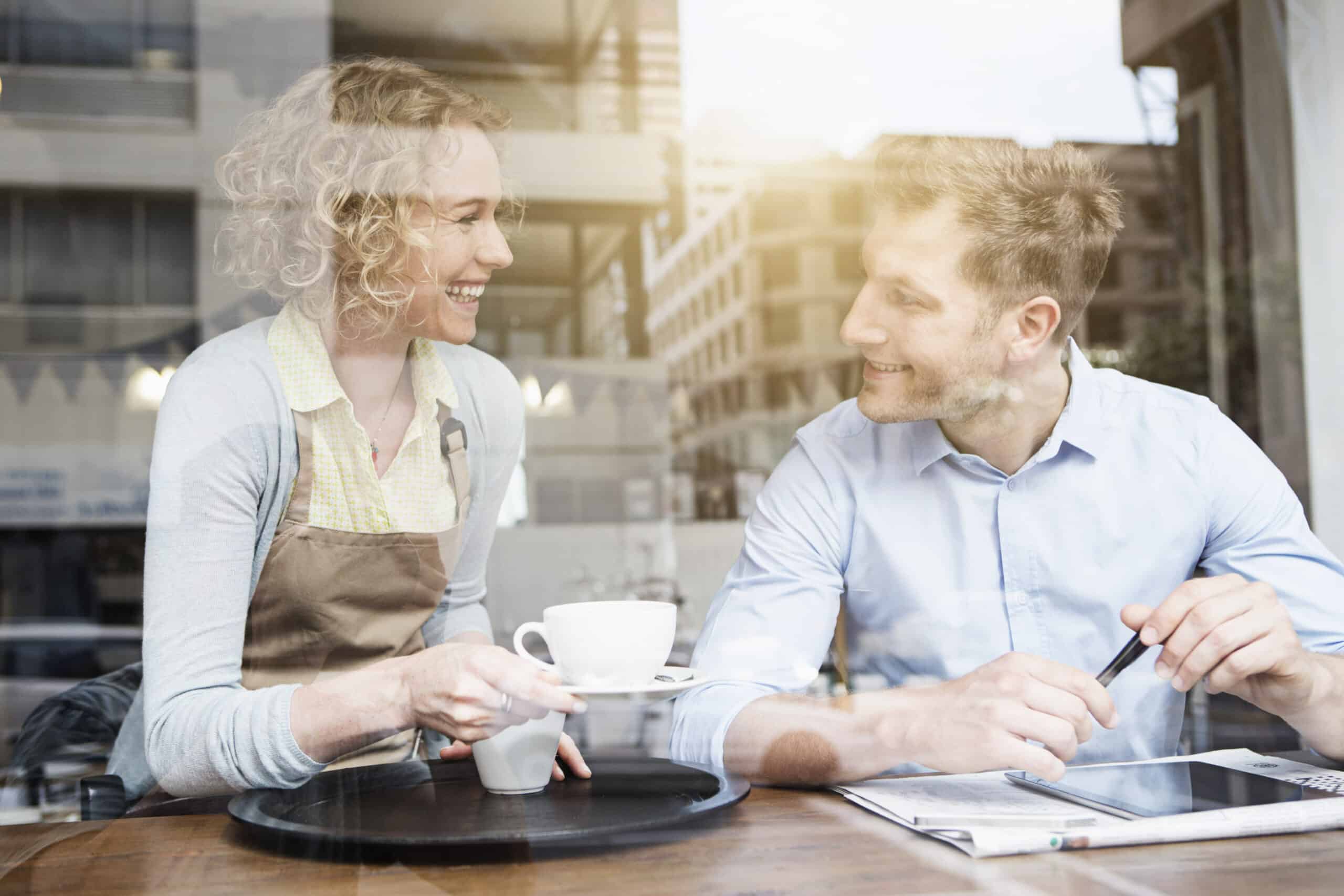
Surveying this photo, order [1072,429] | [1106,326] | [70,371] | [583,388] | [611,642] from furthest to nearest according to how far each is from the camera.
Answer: [583,388], [1106,326], [70,371], [1072,429], [611,642]

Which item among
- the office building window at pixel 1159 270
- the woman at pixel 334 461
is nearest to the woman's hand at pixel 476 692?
the woman at pixel 334 461

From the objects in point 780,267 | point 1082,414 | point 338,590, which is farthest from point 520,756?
point 780,267

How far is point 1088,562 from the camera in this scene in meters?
0.96

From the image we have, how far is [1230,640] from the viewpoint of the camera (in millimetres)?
798

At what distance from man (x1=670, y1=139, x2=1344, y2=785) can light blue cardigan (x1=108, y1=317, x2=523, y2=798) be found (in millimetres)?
297

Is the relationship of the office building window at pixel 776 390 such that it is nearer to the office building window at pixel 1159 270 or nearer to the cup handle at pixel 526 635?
the office building window at pixel 1159 270

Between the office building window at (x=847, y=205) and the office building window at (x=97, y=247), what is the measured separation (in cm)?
69

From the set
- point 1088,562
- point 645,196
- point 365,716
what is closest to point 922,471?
point 1088,562

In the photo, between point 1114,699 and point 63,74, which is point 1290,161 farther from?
point 63,74

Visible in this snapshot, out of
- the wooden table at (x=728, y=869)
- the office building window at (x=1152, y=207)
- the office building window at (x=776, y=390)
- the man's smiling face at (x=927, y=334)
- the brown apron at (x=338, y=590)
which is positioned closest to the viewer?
the wooden table at (x=728, y=869)

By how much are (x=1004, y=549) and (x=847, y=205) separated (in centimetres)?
73

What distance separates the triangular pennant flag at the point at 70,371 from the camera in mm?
1332

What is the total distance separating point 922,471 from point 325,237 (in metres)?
0.57

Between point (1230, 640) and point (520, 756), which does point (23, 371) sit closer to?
point (520, 756)
